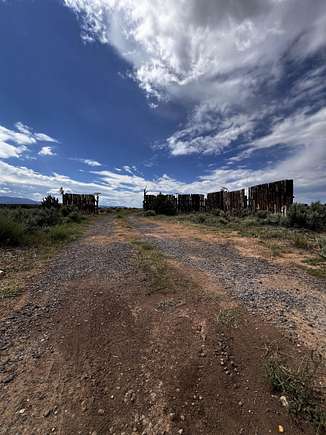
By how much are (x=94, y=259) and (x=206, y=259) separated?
9.29 ft

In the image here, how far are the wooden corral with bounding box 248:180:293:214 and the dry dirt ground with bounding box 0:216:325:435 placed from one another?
1109cm

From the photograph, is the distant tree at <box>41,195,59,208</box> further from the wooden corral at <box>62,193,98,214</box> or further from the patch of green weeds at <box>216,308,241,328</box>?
the patch of green weeds at <box>216,308,241,328</box>

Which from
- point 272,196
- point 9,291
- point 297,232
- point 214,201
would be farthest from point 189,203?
point 9,291

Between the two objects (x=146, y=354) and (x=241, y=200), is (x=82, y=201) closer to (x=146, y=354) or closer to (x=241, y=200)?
(x=241, y=200)

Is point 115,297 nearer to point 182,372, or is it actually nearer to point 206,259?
point 182,372

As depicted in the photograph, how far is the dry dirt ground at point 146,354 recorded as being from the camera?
157 centimetres

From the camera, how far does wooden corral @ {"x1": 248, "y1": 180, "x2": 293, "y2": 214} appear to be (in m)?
13.7

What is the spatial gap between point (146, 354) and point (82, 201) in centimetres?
2508

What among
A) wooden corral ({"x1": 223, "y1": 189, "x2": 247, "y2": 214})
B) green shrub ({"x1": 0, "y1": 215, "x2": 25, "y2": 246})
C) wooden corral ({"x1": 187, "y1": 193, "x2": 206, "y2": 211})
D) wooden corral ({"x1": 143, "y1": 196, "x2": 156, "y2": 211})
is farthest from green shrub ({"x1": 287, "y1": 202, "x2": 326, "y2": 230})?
wooden corral ({"x1": 143, "y1": 196, "x2": 156, "y2": 211})

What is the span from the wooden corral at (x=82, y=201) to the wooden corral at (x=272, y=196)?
17.2m

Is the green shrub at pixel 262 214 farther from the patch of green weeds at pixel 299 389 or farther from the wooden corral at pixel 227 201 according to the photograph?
the patch of green weeds at pixel 299 389

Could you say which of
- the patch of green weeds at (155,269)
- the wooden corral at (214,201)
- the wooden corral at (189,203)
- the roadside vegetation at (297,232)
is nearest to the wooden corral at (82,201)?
the wooden corral at (189,203)

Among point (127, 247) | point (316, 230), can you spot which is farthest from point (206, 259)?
point (316, 230)

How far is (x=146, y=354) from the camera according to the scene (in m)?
2.21
